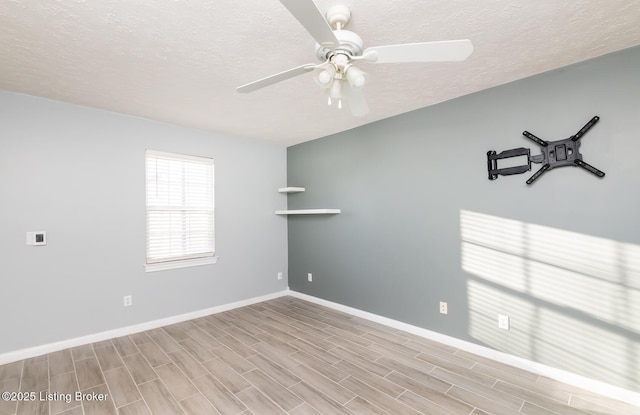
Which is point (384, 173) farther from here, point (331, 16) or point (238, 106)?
point (331, 16)

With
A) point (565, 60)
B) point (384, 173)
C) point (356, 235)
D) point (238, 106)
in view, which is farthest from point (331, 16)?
point (356, 235)

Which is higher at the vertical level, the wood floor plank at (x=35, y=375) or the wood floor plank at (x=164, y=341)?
the wood floor plank at (x=35, y=375)

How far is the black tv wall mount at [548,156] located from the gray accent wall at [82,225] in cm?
344

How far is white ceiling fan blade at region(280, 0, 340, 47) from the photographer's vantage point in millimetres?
1064

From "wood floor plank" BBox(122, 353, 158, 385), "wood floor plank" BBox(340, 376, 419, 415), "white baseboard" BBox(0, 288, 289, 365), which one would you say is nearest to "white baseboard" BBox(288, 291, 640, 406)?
"wood floor plank" BBox(340, 376, 419, 415)

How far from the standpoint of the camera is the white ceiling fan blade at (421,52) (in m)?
1.37

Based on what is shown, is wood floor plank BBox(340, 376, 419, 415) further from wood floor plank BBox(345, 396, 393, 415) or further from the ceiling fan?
the ceiling fan

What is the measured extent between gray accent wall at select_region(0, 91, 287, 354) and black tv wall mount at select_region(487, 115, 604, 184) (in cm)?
344

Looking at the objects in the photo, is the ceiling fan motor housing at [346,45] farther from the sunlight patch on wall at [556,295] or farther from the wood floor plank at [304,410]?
the wood floor plank at [304,410]

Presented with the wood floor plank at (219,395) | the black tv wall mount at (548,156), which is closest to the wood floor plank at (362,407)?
the wood floor plank at (219,395)

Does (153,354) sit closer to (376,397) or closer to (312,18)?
(376,397)

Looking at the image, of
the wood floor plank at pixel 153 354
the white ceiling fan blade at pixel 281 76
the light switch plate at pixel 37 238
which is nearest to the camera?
the white ceiling fan blade at pixel 281 76

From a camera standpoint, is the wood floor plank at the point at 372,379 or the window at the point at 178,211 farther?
the window at the point at 178,211

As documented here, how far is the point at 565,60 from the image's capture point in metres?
2.29
